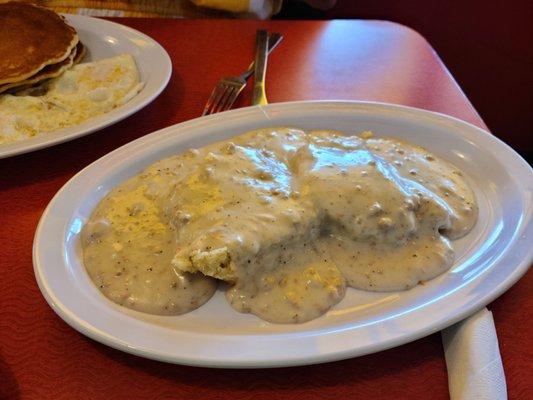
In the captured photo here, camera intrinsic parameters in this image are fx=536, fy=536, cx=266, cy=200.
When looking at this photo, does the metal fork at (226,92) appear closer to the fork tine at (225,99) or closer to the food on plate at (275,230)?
the fork tine at (225,99)

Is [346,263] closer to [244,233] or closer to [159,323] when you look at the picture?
[244,233]

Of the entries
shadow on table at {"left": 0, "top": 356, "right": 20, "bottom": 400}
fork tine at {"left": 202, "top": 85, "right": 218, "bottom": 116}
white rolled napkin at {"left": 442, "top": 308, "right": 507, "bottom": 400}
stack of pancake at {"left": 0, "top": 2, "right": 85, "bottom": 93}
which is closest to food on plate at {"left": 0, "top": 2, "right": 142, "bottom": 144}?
stack of pancake at {"left": 0, "top": 2, "right": 85, "bottom": 93}

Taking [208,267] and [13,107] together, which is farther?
[13,107]

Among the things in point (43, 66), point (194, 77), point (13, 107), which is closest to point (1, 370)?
point (13, 107)

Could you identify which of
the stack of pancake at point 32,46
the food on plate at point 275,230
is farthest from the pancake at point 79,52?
the food on plate at point 275,230

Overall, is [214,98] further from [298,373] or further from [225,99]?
[298,373]

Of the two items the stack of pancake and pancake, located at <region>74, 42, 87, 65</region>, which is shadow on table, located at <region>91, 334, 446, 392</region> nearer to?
the stack of pancake
